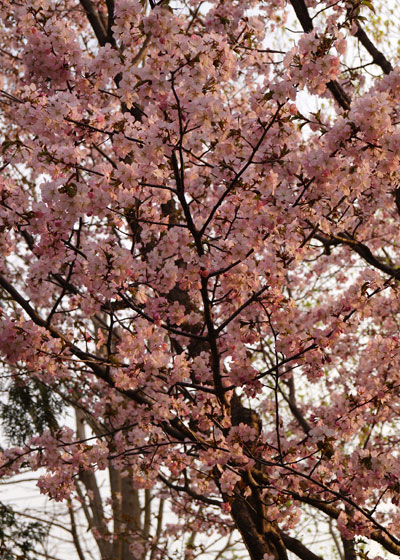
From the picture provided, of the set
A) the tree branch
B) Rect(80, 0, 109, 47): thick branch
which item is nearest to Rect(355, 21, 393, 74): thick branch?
the tree branch

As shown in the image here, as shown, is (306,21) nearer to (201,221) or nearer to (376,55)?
(376,55)

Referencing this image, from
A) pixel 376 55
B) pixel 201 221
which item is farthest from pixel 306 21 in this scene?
pixel 201 221

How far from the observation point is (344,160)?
2.99 m

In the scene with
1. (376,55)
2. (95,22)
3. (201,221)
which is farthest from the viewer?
(95,22)

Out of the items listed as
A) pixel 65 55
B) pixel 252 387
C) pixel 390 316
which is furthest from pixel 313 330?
pixel 390 316

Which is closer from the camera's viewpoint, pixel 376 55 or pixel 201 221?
pixel 201 221

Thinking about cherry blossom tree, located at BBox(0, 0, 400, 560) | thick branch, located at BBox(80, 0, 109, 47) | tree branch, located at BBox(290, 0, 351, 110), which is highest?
thick branch, located at BBox(80, 0, 109, 47)

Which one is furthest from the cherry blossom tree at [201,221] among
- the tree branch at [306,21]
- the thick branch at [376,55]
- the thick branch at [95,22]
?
the thick branch at [95,22]

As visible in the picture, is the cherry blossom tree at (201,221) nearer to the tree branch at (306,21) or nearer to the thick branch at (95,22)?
the tree branch at (306,21)

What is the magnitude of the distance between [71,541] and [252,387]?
711cm

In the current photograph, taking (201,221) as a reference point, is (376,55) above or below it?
above

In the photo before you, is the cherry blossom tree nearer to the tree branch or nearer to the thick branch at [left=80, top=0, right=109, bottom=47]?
the tree branch

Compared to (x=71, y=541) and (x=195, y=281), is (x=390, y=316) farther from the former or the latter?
(x=71, y=541)

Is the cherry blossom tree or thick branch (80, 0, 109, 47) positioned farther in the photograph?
thick branch (80, 0, 109, 47)
